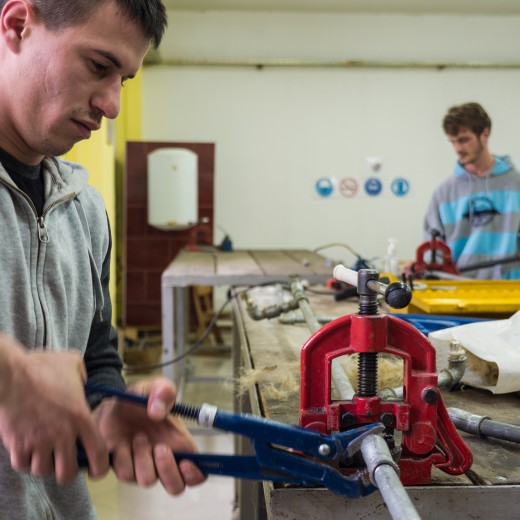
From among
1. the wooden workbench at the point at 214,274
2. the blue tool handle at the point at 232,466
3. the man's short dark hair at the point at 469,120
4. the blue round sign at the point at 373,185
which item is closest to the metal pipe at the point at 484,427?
the blue tool handle at the point at 232,466

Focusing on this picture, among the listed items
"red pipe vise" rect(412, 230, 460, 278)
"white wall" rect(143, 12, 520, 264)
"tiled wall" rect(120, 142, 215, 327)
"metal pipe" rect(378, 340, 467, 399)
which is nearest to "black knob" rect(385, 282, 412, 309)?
"metal pipe" rect(378, 340, 467, 399)

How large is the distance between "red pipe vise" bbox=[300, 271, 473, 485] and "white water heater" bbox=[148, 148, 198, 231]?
423 centimetres

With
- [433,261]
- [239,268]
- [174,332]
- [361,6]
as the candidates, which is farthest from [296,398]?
[361,6]

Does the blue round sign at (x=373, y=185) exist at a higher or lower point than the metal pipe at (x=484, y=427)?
higher

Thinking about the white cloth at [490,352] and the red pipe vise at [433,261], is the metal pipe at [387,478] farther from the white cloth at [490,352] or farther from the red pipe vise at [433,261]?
the red pipe vise at [433,261]

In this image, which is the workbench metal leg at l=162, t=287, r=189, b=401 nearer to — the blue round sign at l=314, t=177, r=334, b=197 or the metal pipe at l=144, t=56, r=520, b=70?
the blue round sign at l=314, t=177, r=334, b=197

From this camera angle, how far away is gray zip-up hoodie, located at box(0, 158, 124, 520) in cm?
87

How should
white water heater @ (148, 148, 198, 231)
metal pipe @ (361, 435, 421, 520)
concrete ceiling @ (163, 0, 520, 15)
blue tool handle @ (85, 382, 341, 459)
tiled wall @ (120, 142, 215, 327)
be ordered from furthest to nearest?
1. concrete ceiling @ (163, 0, 520, 15)
2. tiled wall @ (120, 142, 215, 327)
3. white water heater @ (148, 148, 198, 231)
4. blue tool handle @ (85, 382, 341, 459)
5. metal pipe @ (361, 435, 421, 520)

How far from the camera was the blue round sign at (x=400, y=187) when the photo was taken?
5641mm

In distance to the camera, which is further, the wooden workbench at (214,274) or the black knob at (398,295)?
the wooden workbench at (214,274)

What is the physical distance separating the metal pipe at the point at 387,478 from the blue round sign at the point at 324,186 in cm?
502

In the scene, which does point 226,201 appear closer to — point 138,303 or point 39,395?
point 138,303

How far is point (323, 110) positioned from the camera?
5590 mm

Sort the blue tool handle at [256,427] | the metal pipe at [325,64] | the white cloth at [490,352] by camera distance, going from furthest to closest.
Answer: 1. the metal pipe at [325,64]
2. the white cloth at [490,352]
3. the blue tool handle at [256,427]
